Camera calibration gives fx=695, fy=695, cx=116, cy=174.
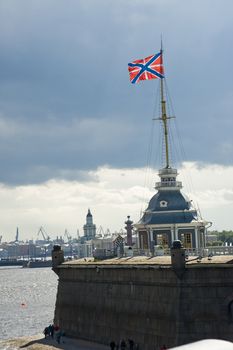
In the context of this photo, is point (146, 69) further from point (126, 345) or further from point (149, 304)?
point (126, 345)

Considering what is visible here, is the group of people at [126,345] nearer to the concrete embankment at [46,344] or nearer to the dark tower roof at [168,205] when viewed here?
the concrete embankment at [46,344]

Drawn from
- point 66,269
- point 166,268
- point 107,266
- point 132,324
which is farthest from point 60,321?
point 166,268

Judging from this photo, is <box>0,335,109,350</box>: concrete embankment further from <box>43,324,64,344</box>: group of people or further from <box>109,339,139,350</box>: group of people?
<box>109,339,139,350</box>: group of people

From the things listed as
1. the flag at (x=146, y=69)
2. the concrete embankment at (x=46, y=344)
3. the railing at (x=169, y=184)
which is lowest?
the concrete embankment at (x=46, y=344)

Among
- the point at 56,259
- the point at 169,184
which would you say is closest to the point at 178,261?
the point at 169,184

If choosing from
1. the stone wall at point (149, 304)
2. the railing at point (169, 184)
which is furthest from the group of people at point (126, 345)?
the railing at point (169, 184)

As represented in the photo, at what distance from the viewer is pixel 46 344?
51.7m

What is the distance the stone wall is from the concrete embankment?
0.71m

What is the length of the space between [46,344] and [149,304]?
39.6 feet

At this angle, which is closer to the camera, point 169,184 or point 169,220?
point 169,220

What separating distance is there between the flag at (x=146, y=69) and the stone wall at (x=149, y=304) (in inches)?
614

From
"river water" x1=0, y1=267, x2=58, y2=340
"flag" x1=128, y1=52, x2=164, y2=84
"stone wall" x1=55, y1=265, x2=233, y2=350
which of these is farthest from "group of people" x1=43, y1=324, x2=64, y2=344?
"flag" x1=128, y1=52, x2=164, y2=84

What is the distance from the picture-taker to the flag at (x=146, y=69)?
55594 mm

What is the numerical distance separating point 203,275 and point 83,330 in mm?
15716
